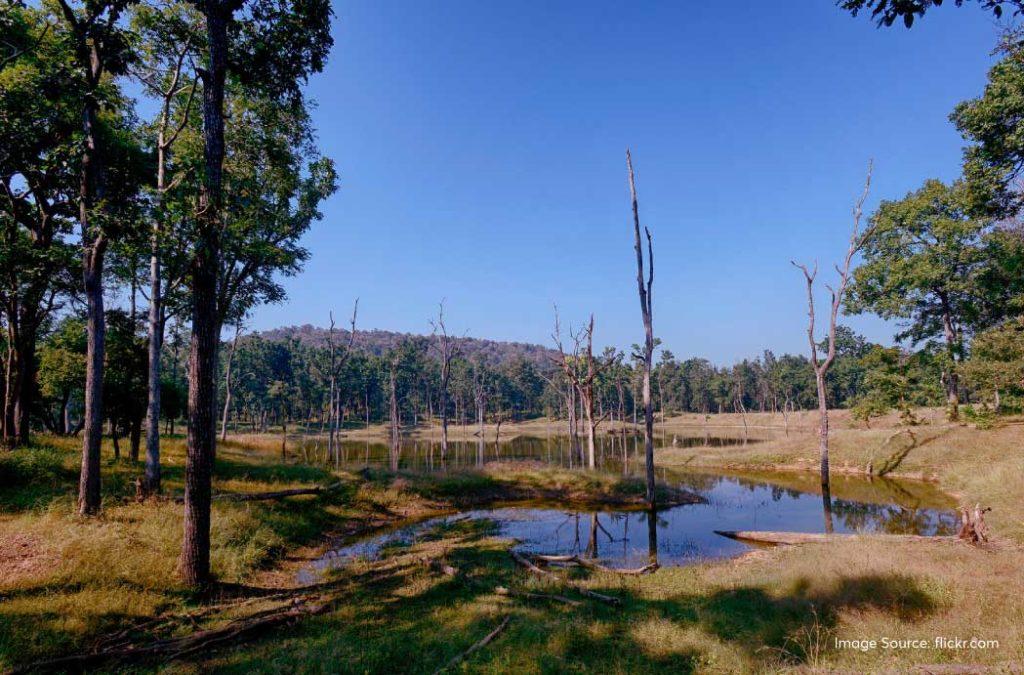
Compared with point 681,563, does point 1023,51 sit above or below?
above

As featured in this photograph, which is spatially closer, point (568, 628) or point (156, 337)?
point (568, 628)

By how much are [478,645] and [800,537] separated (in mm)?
13388

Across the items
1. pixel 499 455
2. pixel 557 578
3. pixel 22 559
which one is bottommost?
pixel 499 455

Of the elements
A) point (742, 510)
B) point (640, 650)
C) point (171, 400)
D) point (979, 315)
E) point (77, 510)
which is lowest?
point (742, 510)

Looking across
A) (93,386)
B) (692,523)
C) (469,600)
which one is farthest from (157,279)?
(692,523)

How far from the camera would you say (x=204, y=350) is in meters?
9.12

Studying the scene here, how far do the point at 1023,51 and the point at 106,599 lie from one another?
22.6 meters

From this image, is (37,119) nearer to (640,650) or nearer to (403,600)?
(403,600)

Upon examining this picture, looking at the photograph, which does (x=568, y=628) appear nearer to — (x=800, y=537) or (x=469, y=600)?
(x=469, y=600)

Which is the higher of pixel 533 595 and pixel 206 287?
pixel 206 287

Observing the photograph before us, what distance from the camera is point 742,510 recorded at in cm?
2138

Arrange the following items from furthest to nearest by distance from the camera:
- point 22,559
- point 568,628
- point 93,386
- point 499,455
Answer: point 499,455 < point 93,386 < point 22,559 < point 568,628

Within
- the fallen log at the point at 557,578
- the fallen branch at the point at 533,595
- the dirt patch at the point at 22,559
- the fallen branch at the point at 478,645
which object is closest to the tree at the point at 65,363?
the dirt patch at the point at 22,559

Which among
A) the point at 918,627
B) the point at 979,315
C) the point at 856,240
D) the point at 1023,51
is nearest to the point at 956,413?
the point at 979,315
